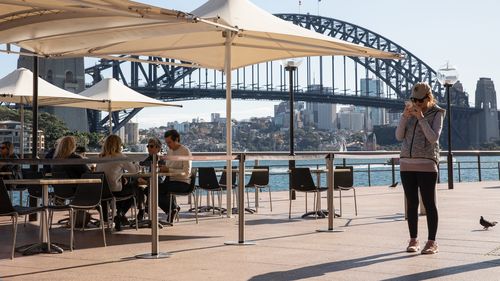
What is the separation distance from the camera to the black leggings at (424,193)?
479 centimetres

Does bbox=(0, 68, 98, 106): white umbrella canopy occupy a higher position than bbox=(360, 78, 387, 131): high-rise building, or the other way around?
bbox=(360, 78, 387, 131): high-rise building

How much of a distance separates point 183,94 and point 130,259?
42.2 meters

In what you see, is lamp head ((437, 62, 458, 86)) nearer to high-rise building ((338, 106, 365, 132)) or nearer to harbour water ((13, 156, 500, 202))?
harbour water ((13, 156, 500, 202))

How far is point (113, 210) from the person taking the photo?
6270 mm

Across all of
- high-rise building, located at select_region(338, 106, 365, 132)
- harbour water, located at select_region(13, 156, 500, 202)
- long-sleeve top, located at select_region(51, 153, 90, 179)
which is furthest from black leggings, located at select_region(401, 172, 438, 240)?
high-rise building, located at select_region(338, 106, 365, 132)

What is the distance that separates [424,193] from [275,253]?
3.34ft

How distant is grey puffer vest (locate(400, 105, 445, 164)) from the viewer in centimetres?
480

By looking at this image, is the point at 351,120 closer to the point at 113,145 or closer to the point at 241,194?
the point at 113,145

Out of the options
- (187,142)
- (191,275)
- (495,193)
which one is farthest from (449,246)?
(187,142)

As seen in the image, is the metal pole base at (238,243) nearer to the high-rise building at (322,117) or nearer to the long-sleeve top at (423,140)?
the long-sleeve top at (423,140)

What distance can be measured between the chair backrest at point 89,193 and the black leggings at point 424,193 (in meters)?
2.08

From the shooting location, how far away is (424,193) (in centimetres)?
478

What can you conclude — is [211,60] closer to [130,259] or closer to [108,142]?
[108,142]

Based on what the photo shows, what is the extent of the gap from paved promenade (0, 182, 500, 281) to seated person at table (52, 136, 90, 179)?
0.51m
